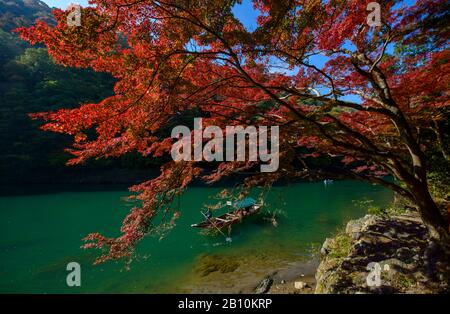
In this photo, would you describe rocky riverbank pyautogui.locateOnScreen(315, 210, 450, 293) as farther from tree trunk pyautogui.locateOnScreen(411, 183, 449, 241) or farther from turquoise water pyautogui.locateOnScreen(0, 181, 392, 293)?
turquoise water pyautogui.locateOnScreen(0, 181, 392, 293)

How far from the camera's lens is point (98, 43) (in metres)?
2.89

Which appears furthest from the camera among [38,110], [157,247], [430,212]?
[38,110]

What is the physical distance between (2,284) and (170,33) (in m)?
9.14

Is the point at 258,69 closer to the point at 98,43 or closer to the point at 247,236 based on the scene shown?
→ the point at 98,43

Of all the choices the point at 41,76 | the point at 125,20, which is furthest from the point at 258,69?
the point at 41,76

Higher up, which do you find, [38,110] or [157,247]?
[38,110]

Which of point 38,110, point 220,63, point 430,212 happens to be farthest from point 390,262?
point 38,110

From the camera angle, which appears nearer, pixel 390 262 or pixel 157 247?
pixel 390 262

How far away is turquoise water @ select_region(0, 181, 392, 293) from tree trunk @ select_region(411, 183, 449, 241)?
188 cm

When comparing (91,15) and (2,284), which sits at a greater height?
(91,15)

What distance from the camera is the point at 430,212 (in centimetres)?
348

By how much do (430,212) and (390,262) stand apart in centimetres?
132

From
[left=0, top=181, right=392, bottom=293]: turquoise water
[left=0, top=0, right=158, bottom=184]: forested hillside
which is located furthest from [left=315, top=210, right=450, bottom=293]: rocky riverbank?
[left=0, top=0, right=158, bottom=184]: forested hillside

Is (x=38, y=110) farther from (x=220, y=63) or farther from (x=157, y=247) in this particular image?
(x=220, y=63)
